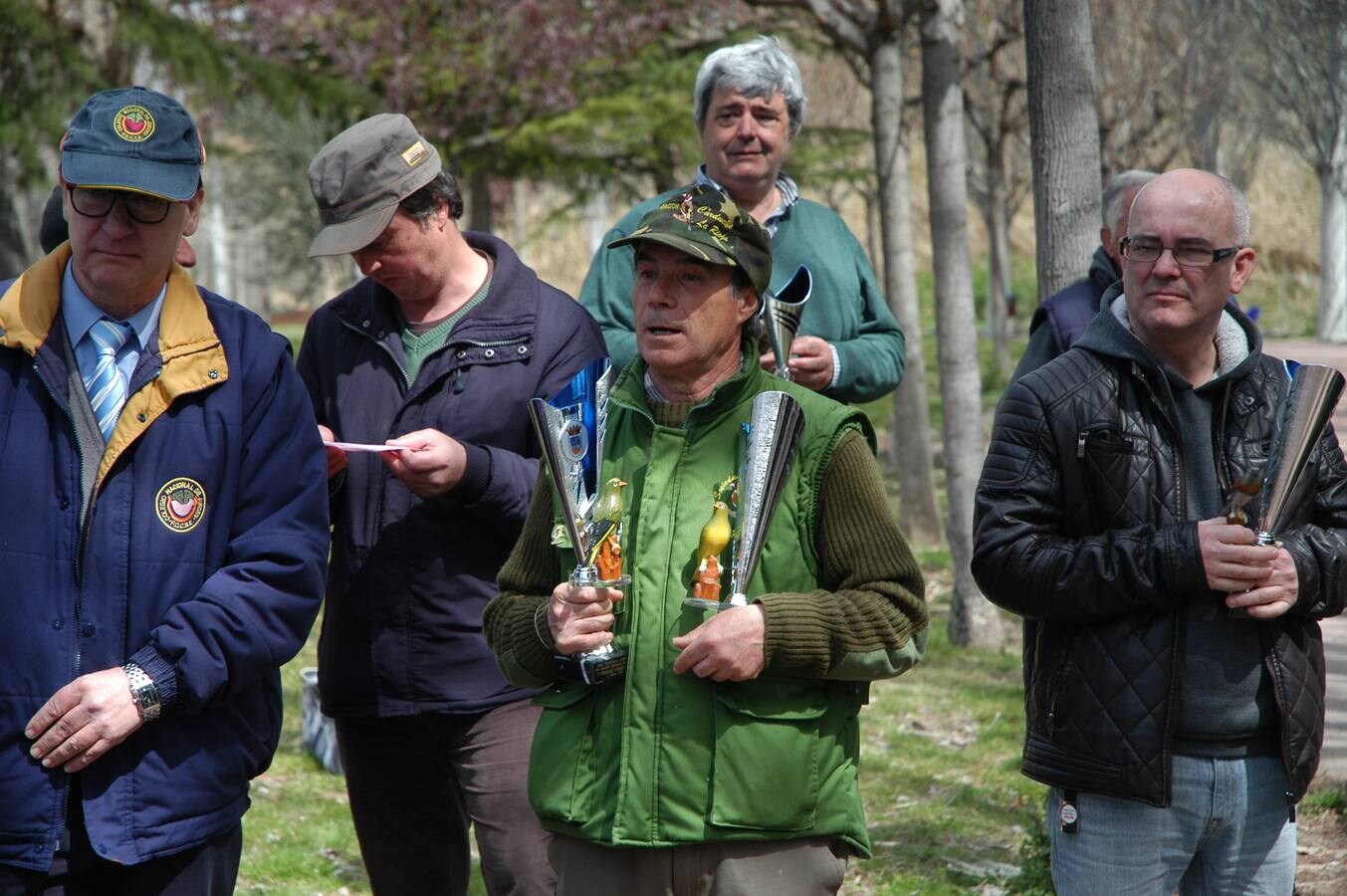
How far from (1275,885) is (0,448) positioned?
2672 millimetres

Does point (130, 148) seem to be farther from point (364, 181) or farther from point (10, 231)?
point (10, 231)

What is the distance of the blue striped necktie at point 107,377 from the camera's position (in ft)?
9.55

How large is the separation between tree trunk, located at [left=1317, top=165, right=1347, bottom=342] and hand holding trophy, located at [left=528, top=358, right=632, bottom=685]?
83.6 feet

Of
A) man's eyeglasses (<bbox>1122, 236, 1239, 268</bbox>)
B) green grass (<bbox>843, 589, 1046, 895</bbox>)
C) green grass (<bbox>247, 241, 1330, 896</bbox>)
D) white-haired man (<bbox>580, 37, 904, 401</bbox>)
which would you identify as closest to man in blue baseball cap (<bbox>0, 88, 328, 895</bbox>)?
white-haired man (<bbox>580, 37, 904, 401</bbox>)

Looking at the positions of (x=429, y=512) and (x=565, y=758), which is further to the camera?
(x=429, y=512)

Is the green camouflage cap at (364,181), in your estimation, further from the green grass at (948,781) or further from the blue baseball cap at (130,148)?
the green grass at (948,781)

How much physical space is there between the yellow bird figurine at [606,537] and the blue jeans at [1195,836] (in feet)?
3.62

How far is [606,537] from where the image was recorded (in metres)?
2.83

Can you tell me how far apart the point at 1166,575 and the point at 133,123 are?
7.13 feet

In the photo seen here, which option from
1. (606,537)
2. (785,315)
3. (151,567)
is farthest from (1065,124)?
(151,567)

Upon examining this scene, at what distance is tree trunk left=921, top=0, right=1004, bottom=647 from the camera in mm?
8445

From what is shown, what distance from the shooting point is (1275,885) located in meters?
3.12

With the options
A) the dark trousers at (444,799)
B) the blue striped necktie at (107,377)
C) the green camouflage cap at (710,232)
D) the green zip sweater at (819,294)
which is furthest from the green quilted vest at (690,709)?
the green zip sweater at (819,294)

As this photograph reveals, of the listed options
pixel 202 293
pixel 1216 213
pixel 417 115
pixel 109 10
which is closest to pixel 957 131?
pixel 1216 213
